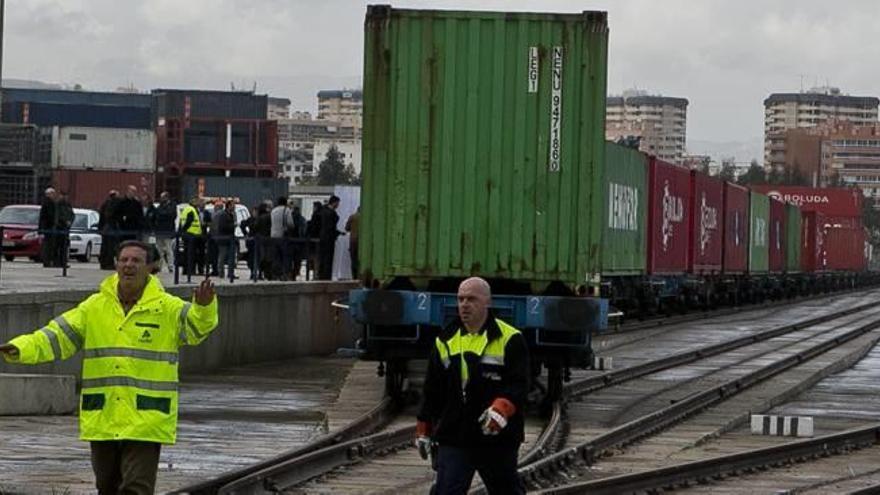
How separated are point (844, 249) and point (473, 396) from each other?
276 ft

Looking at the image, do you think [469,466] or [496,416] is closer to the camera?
[496,416]

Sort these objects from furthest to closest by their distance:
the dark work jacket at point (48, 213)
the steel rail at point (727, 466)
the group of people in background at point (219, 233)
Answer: the dark work jacket at point (48, 213), the group of people in background at point (219, 233), the steel rail at point (727, 466)

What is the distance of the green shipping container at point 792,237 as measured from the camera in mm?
67188

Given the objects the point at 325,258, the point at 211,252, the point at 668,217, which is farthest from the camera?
the point at 668,217

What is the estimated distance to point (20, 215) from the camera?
46469 millimetres

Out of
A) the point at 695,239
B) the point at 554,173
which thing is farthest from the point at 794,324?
the point at 554,173

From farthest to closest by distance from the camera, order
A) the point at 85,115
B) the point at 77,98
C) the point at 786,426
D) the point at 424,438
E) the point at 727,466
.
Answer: the point at 77,98
the point at 85,115
the point at 786,426
the point at 727,466
the point at 424,438

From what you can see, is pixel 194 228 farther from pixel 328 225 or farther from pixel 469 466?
pixel 469 466

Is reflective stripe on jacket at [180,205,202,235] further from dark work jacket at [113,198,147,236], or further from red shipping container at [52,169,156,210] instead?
red shipping container at [52,169,156,210]

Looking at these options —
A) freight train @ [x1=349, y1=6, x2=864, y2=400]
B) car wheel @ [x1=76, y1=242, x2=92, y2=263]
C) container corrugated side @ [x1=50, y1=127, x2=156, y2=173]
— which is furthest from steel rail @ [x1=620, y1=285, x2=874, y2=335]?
container corrugated side @ [x1=50, y1=127, x2=156, y2=173]

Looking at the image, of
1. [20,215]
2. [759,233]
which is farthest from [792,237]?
[20,215]

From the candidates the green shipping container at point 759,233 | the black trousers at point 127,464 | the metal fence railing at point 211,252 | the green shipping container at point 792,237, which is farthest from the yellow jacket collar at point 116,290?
the green shipping container at point 792,237

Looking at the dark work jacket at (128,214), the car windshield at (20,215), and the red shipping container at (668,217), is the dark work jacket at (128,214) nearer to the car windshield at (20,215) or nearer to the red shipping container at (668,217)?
the red shipping container at (668,217)

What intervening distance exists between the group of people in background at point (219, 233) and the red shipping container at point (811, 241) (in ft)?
133
